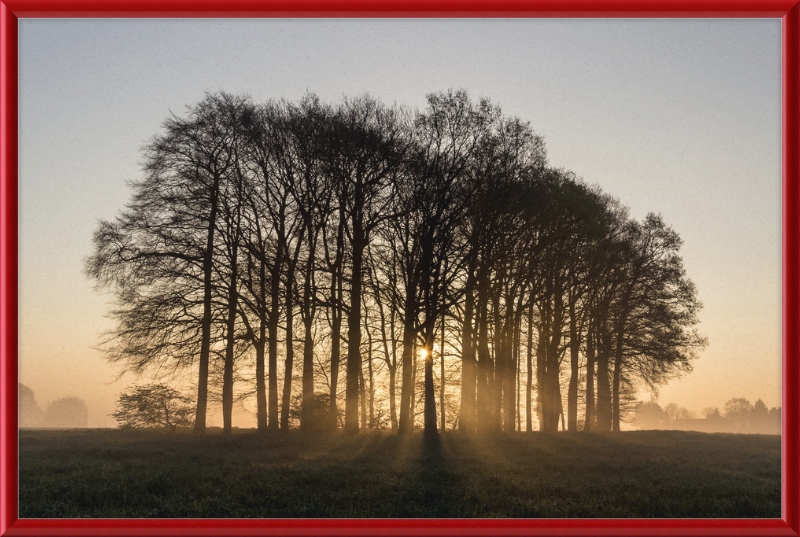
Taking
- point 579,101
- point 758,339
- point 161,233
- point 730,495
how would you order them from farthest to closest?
point 161,233 < point 579,101 < point 730,495 < point 758,339

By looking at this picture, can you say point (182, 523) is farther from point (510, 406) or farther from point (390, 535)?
point (510, 406)

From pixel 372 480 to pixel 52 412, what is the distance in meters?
8.89

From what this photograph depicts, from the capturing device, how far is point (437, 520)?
10.6 m

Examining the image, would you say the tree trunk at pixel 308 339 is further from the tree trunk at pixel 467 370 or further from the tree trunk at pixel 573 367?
the tree trunk at pixel 573 367

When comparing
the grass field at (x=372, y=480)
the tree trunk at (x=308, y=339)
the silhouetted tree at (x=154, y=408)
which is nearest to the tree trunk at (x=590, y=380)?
the grass field at (x=372, y=480)

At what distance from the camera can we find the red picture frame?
1034 centimetres

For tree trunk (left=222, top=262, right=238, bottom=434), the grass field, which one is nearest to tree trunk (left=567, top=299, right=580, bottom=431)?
the grass field

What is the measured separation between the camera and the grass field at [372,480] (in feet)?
40.8

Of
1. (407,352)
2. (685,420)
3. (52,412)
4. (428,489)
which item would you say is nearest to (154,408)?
(52,412)

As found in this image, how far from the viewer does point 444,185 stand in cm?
2688

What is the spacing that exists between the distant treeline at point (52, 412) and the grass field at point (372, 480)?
1.66 ft

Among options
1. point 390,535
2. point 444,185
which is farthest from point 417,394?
point 390,535

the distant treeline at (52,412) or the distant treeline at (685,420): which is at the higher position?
the distant treeline at (52,412)

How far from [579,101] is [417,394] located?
2676cm
